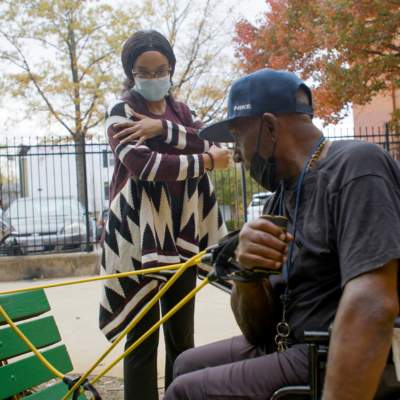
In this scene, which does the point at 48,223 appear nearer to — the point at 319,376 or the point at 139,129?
the point at 139,129

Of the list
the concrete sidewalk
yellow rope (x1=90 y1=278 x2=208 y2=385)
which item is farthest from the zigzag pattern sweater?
the concrete sidewalk

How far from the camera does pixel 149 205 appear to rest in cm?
279

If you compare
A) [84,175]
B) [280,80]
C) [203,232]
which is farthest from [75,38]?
[280,80]

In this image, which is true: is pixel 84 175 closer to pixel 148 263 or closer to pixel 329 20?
pixel 329 20

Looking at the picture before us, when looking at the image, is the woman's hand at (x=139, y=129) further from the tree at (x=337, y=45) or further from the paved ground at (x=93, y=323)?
the tree at (x=337, y=45)

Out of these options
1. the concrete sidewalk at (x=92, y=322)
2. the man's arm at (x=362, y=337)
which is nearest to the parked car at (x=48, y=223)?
the concrete sidewalk at (x=92, y=322)

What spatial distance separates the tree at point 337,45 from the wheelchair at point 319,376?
10.7m

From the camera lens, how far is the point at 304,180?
173 cm

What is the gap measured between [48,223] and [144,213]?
896cm

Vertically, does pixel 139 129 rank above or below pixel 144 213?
above

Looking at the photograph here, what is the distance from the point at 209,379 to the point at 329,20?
11.3 m

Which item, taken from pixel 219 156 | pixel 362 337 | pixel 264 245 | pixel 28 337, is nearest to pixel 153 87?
pixel 219 156

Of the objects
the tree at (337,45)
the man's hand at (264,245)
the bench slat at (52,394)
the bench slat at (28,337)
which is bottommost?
the bench slat at (52,394)

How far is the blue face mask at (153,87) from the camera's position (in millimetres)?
2914
